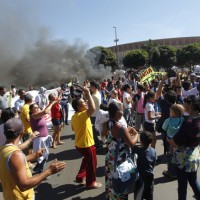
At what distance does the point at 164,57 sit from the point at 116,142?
196 feet

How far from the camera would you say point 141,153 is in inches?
163

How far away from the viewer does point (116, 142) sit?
12.8ft

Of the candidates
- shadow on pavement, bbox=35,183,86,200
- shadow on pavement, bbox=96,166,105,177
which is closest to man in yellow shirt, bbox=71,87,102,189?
shadow on pavement, bbox=35,183,86,200

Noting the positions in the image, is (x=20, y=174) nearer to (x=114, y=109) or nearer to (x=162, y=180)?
(x=114, y=109)

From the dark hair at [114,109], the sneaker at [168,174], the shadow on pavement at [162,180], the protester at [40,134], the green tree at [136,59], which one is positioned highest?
the green tree at [136,59]

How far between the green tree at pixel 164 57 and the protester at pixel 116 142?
5887cm

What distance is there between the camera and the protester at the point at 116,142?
375cm

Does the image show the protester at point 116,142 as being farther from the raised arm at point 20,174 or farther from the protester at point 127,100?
the protester at point 127,100

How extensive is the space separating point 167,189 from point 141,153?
54.2 inches

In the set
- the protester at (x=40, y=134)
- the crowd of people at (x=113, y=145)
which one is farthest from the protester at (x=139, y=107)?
the protester at (x=40, y=134)

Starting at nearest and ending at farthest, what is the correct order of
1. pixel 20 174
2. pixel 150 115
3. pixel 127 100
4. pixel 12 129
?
pixel 20 174, pixel 12 129, pixel 150 115, pixel 127 100

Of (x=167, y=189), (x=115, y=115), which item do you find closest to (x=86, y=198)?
(x=167, y=189)

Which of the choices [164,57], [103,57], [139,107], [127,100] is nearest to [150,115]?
[139,107]

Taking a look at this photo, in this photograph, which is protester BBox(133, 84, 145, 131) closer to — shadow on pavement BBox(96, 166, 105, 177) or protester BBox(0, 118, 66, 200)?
shadow on pavement BBox(96, 166, 105, 177)
